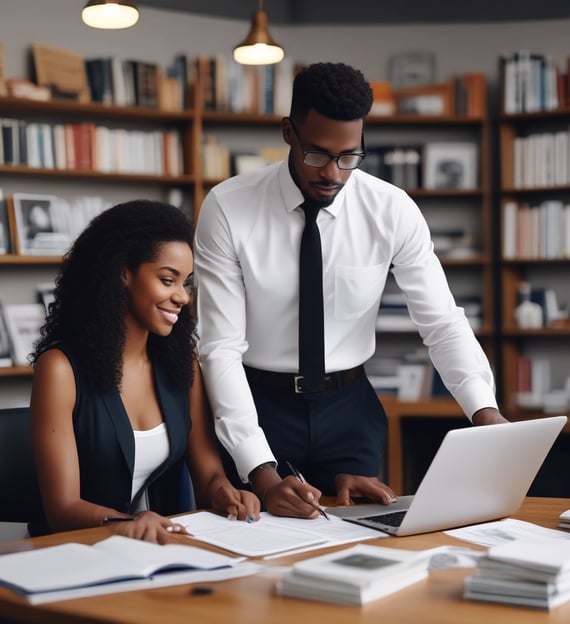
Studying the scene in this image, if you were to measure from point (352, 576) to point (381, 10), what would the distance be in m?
4.88

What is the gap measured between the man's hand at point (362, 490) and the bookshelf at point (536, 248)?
10.6ft

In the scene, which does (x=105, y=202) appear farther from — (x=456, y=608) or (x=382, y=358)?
(x=456, y=608)

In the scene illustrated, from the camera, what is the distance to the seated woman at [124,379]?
202cm

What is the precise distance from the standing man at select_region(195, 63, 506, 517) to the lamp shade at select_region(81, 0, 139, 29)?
1177 mm

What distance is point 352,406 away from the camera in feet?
7.64

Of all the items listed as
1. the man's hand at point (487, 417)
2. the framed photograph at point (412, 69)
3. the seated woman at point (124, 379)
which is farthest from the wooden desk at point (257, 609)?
the framed photograph at point (412, 69)

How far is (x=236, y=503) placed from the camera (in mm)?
1865

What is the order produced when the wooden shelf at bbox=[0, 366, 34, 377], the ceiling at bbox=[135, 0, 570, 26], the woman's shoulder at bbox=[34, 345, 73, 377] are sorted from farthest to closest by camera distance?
1. the ceiling at bbox=[135, 0, 570, 26]
2. the wooden shelf at bbox=[0, 366, 34, 377]
3. the woman's shoulder at bbox=[34, 345, 73, 377]

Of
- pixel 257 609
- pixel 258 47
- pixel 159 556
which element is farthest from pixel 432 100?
pixel 257 609

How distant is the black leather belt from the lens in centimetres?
227

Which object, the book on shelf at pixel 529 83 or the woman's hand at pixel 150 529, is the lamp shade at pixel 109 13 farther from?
the book on shelf at pixel 529 83

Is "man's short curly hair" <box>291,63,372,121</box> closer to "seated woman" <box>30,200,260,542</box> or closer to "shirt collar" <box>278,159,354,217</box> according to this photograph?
"shirt collar" <box>278,159,354,217</box>

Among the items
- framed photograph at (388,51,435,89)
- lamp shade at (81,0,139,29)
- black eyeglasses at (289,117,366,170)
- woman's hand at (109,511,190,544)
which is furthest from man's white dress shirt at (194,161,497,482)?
framed photograph at (388,51,435,89)

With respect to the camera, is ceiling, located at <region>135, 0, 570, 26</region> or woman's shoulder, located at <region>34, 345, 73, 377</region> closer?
woman's shoulder, located at <region>34, 345, 73, 377</region>
